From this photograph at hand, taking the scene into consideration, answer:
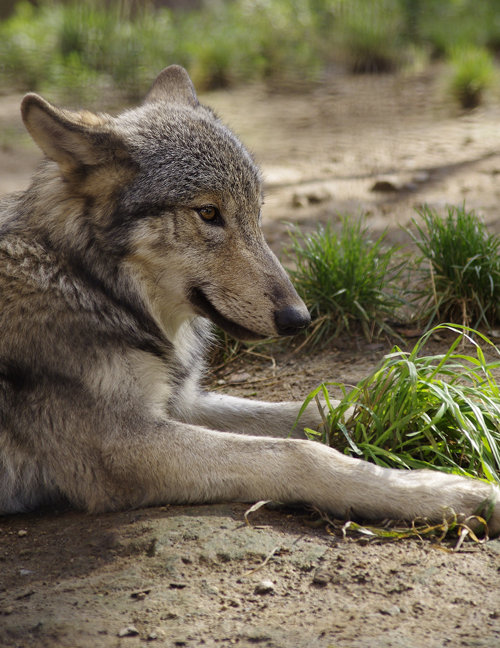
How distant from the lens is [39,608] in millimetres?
2398

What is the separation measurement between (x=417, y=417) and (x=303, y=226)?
3.61 m

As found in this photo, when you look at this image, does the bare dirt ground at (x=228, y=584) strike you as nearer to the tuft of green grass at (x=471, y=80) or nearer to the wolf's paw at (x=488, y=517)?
the wolf's paw at (x=488, y=517)

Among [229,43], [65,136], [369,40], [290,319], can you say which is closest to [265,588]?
[290,319]

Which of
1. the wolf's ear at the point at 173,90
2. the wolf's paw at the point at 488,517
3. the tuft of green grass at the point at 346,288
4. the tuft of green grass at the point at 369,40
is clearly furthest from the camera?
the tuft of green grass at the point at 369,40

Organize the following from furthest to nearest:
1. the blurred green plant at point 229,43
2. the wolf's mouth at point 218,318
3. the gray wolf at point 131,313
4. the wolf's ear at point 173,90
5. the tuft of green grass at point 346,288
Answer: the blurred green plant at point 229,43 < the tuft of green grass at point 346,288 < the wolf's ear at point 173,90 < the wolf's mouth at point 218,318 < the gray wolf at point 131,313

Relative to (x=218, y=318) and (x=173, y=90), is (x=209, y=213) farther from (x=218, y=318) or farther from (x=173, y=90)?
(x=173, y=90)

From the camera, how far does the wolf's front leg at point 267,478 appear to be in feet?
8.97

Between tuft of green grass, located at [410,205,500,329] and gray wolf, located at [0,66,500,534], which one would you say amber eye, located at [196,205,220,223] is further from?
tuft of green grass, located at [410,205,500,329]

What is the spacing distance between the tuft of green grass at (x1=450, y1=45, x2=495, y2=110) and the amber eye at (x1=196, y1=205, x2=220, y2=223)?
7.99 m

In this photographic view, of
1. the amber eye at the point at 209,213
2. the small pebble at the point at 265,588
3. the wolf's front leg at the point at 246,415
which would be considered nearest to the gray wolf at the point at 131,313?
the amber eye at the point at 209,213

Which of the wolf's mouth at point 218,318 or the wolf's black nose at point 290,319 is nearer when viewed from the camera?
the wolf's black nose at point 290,319

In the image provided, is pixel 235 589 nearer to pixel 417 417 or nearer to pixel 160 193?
pixel 417 417

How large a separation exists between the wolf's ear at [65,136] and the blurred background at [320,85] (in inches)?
118

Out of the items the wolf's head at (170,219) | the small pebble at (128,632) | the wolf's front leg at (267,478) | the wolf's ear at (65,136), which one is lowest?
the small pebble at (128,632)
